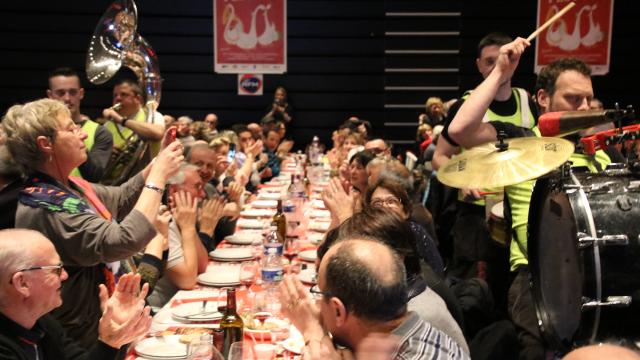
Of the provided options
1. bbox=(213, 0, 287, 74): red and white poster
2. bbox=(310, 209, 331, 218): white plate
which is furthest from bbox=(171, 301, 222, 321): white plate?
bbox=(213, 0, 287, 74): red and white poster

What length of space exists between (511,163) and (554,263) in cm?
47

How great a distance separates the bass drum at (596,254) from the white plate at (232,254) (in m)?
1.51

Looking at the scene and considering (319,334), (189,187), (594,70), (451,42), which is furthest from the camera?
(451,42)

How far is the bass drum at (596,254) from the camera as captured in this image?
6.57 ft

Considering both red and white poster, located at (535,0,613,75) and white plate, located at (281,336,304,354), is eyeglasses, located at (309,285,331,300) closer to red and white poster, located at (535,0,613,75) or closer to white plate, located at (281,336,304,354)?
white plate, located at (281,336,304,354)

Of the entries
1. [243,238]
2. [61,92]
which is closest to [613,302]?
[243,238]

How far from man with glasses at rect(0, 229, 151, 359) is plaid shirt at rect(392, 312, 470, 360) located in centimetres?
84

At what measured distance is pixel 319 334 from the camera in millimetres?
1536

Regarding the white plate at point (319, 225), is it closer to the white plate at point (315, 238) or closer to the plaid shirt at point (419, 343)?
the white plate at point (315, 238)

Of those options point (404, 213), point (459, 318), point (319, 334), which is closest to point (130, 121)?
point (404, 213)

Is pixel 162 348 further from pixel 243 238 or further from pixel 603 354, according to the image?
pixel 243 238

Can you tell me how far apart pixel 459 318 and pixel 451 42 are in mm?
8562

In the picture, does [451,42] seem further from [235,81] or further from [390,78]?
[235,81]

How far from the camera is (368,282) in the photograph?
4.60 ft
